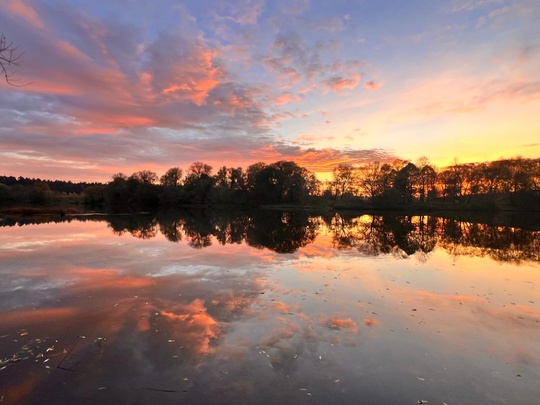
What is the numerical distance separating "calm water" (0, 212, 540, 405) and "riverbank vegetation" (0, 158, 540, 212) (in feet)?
212

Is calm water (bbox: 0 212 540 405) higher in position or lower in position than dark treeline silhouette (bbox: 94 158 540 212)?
lower

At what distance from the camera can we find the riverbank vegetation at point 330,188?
2896 inches

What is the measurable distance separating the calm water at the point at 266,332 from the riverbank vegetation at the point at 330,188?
6462cm

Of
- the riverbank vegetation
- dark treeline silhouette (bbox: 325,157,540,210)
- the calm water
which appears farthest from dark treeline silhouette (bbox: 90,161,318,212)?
the calm water

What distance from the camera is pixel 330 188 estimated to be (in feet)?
344

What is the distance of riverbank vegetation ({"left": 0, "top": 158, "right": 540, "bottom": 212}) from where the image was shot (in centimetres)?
7356

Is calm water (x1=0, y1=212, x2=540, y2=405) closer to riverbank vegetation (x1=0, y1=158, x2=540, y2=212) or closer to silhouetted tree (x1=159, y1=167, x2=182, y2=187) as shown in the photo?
riverbank vegetation (x1=0, y1=158, x2=540, y2=212)

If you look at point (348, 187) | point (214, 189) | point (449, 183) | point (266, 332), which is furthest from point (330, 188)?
point (266, 332)

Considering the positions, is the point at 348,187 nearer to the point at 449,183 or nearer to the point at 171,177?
the point at 449,183

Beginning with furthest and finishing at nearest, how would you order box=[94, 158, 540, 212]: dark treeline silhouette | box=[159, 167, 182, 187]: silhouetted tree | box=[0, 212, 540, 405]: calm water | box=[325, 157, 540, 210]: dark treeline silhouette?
box=[159, 167, 182, 187]: silhouetted tree < box=[94, 158, 540, 212]: dark treeline silhouette < box=[325, 157, 540, 210]: dark treeline silhouette < box=[0, 212, 540, 405]: calm water

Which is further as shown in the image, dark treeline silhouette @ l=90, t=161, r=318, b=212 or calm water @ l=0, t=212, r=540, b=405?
dark treeline silhouette @ l=90, t=161, r=318, b=212

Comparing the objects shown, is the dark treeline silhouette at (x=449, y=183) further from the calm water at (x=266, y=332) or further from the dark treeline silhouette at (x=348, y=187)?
the calm water at (x=266, y=332)

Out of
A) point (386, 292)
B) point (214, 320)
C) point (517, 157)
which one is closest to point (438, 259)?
point (386, 292)

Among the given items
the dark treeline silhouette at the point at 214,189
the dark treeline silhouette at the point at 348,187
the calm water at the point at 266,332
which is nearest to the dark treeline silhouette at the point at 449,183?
the dark treeline silhouette at the point at 348,187
